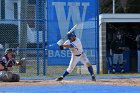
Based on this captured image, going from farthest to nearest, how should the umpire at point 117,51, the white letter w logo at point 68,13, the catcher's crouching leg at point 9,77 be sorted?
the umpire at point 117,51 → the white letter w logo at point 68,13 → the catcher's crouching leg at point 9,77

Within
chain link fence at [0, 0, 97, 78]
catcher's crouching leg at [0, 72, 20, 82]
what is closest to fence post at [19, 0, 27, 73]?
chain link fence at [0, 0, 97, 78]

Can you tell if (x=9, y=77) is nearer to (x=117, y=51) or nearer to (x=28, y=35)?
(x=28, y=35)

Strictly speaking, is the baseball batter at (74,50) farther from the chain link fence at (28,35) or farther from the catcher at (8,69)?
the chain link fence at (28,35)

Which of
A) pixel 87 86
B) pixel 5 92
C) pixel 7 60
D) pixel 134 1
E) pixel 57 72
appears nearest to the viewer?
pixel 5 92

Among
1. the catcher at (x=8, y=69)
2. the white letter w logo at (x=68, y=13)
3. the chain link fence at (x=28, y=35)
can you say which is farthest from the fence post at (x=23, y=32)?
the catcher at (x=8, y=69)

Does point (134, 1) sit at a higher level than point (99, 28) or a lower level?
higher

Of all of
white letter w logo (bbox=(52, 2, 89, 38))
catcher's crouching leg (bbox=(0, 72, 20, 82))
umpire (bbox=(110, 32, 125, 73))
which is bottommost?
catcher's crouching leg (bbox=(0, 72, 20, 82))

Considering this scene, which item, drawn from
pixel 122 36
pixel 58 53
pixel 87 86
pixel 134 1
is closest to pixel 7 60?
pixel 87 86

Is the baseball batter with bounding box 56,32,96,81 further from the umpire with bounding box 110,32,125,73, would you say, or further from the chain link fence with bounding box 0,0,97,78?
the umpire with bounding box 110,32,125,73

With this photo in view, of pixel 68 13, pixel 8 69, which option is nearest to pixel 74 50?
pixel 8 69

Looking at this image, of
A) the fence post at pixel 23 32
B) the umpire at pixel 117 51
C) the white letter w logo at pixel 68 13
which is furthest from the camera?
the umpire at pixel 117 51

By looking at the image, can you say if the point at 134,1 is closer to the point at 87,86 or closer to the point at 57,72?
the point at 57,72

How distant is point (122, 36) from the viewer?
2445 centimetres

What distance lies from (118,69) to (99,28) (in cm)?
210
